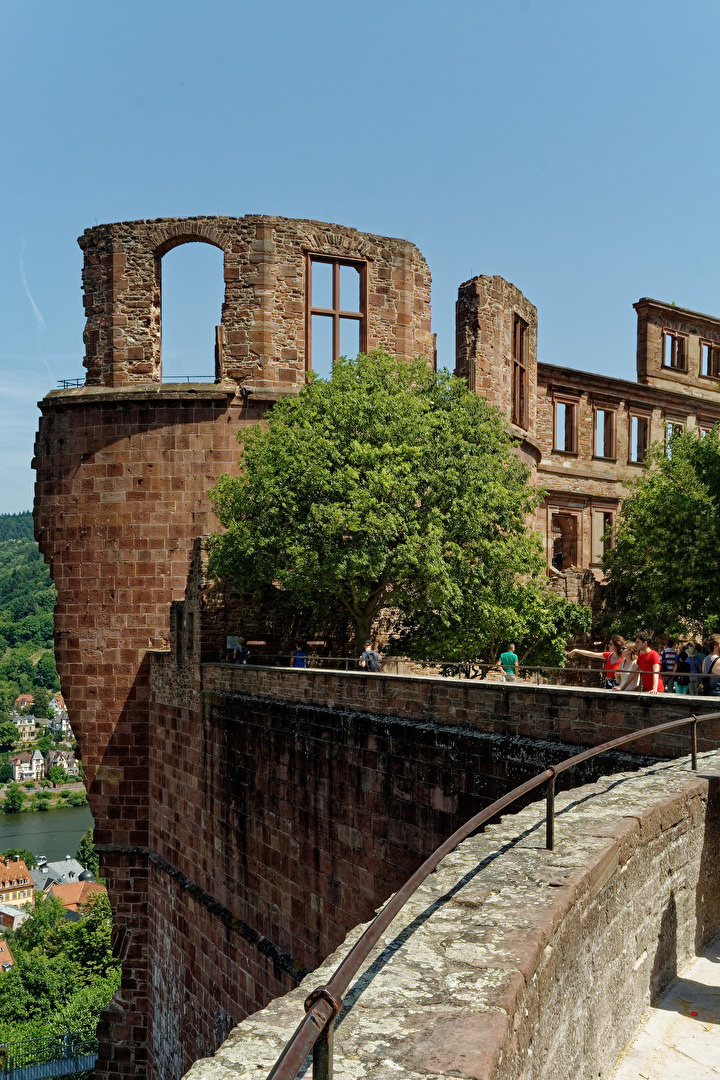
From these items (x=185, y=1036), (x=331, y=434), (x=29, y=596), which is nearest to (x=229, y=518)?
(x=331, y=434)

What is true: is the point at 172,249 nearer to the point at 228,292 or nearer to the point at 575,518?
the point at 228,292

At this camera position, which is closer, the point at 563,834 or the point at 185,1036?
the point at 563,834

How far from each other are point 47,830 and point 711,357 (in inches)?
3928

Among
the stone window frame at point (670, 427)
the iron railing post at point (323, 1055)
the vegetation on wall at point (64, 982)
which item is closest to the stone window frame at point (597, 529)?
the stone window frame at point (670, 427)

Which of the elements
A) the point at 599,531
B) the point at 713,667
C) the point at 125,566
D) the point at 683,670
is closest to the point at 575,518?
the point at 599,531

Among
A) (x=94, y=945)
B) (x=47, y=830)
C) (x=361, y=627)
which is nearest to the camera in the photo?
(x=361, y=627)

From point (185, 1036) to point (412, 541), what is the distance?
8.49 metres

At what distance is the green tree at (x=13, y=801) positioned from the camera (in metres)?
118

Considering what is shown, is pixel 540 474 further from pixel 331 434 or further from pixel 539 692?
pixel 539 692

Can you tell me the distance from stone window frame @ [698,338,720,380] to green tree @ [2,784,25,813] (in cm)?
10276

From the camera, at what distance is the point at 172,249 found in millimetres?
19453

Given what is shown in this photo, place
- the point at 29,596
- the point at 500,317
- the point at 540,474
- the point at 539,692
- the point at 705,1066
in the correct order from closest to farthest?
the point at 705,1066 → the point at 539,692 → the point at 500,317 → the point at 540,474 → the point at 29,596

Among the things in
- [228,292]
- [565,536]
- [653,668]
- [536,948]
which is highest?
[228,292]

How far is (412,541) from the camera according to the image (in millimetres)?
14914
